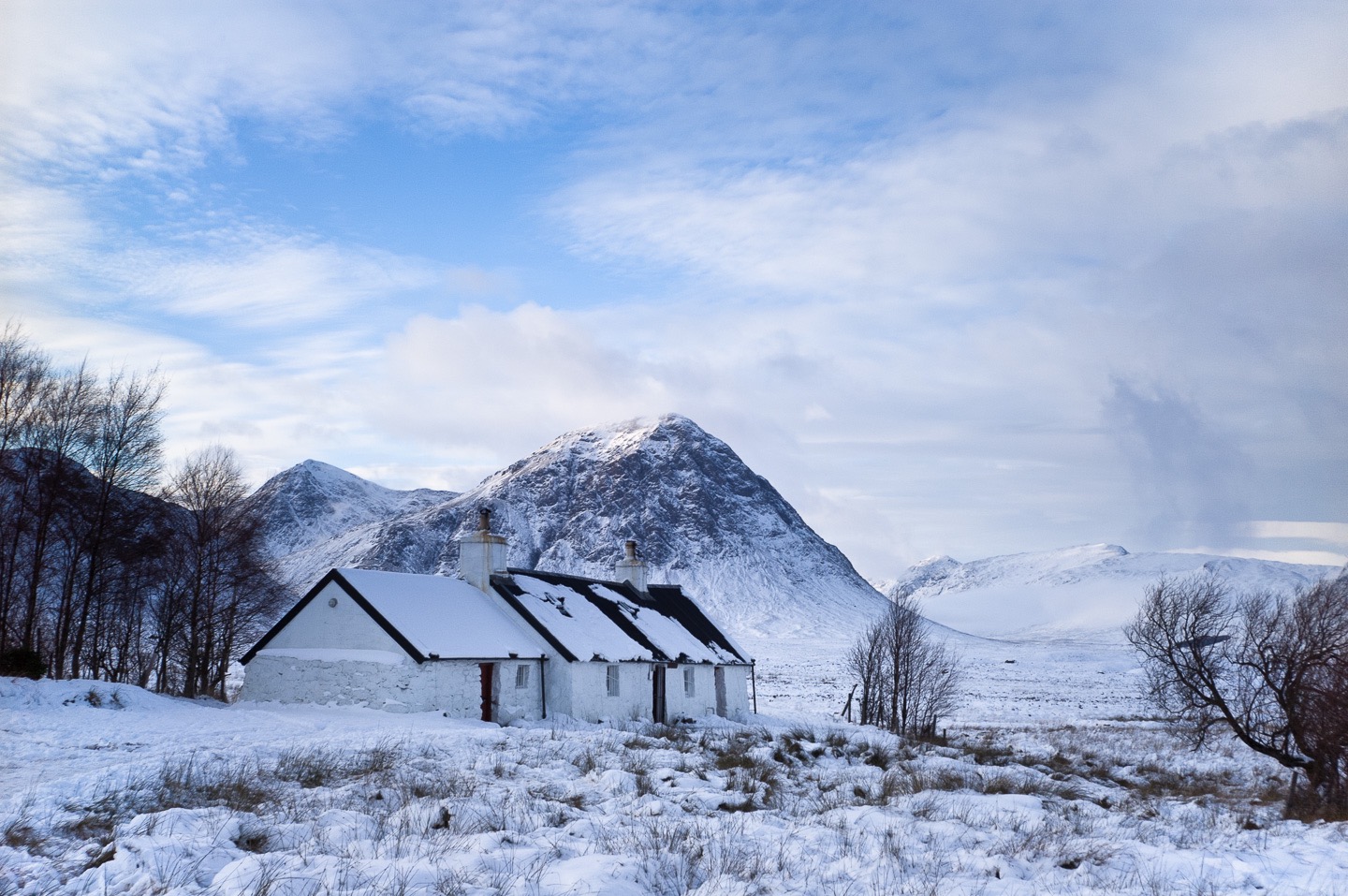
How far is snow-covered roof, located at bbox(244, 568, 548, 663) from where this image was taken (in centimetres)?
3000

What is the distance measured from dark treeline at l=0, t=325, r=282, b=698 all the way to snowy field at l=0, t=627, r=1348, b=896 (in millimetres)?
11579

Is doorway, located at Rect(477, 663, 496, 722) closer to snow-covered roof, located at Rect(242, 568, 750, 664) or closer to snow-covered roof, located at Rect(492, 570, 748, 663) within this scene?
snow-covered roof, located at Rect(242, 568, 750, 664)

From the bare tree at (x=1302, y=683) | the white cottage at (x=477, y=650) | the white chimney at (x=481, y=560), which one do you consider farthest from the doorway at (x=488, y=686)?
the bare tree at (x=1302, y=683)

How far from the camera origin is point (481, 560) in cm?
3609

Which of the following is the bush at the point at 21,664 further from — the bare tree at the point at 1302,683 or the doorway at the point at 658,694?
the bare tree at the point at 1302,683

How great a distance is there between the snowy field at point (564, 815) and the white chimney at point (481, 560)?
Result: 9316 millimetres

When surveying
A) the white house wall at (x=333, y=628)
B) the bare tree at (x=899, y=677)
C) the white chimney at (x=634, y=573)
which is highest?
the white chimney at (x=634, y=573)

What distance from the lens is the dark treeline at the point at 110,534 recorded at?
112ft

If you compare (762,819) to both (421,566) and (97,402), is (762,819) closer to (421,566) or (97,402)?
(97,402)

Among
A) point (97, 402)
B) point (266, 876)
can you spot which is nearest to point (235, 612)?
point (97, 402)

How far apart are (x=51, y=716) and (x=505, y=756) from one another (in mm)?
10869

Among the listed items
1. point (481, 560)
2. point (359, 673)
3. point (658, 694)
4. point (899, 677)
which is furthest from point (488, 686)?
point (899, 677)

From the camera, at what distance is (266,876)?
26.9ft

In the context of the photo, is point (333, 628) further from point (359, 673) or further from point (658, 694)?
point (658, 694)
